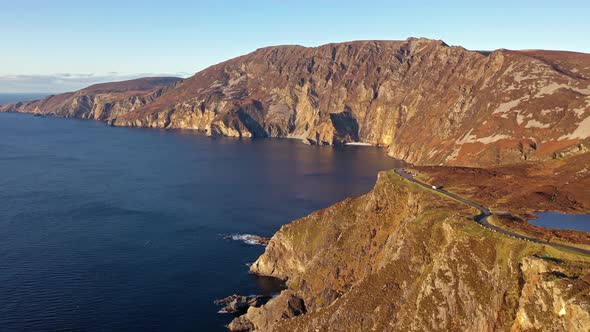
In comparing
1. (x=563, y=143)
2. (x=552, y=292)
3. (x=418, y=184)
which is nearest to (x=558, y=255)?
(x=552, y=292)

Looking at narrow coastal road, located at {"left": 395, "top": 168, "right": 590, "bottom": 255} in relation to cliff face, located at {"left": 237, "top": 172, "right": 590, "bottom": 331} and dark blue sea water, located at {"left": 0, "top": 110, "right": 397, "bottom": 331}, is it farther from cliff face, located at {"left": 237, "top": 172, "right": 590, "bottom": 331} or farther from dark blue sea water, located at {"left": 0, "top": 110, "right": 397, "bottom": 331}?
dark blue sea water, located at {"left": 0, "top": 110, "right": 397, "bottom": 331}

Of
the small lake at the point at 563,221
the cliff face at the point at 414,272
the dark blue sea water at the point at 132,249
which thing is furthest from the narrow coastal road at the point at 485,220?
the dark blue sea water at the point at 132,249

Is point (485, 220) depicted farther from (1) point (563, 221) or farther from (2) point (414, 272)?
(2) point (414, 272)

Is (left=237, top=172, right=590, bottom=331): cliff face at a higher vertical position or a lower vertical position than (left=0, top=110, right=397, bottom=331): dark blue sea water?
higher

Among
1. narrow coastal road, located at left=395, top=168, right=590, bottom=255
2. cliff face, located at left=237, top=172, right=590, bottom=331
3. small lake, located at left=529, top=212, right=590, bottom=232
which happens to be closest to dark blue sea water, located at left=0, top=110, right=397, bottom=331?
cliff face, located at left=237, top=172, right=590, bottom=331

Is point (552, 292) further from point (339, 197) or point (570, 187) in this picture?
point (339, 197)

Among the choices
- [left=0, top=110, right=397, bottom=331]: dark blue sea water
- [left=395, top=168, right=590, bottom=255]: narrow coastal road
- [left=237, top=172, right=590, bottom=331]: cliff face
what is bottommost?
[left=0, top=110, right=397, bottom=331]: dark blue sea water
